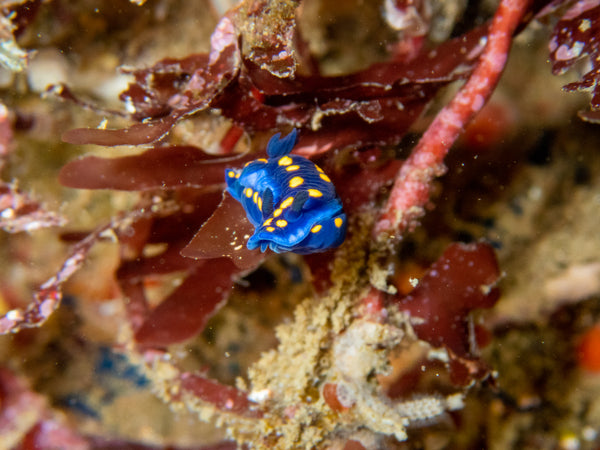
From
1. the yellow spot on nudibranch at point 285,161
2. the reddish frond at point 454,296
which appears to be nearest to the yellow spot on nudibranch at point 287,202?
the yellow spot on nudibranch at point 285,161

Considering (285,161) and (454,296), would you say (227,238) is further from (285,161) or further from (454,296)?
(454,296)

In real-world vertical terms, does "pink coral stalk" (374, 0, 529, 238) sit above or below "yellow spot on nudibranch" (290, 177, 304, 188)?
above

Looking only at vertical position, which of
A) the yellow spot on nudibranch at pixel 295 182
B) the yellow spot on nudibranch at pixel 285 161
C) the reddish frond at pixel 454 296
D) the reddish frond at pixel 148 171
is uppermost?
the reddish frond at pixel 148 171

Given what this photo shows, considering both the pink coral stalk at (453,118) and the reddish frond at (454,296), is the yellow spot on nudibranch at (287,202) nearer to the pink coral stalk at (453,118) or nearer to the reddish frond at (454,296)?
the pink coral stalk at (453,118)

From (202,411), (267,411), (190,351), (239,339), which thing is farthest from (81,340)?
(267,411)

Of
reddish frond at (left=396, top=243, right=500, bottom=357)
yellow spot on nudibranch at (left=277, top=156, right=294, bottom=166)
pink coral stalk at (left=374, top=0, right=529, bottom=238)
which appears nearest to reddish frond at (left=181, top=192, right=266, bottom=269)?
yellow spot on nudibranch at (left=277, top=156, right=294, bottom=166)

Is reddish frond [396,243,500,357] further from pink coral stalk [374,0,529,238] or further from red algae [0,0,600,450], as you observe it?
pink coral stalk [374,0,529,238]

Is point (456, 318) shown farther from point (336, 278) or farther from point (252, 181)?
point (252, 181)
